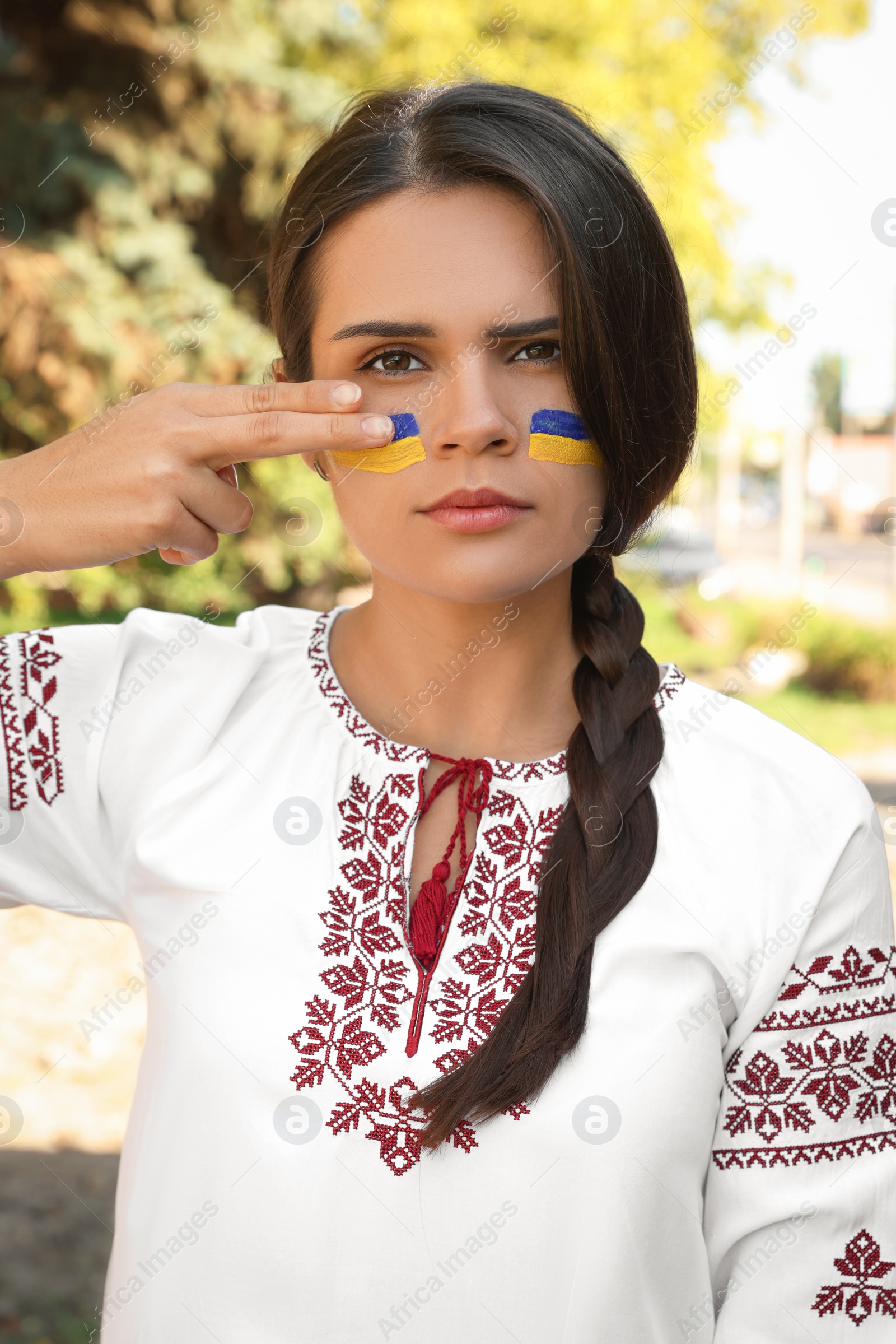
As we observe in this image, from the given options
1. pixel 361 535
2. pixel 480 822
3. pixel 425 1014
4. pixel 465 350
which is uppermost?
pixel 465 350

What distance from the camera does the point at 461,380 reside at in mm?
1577

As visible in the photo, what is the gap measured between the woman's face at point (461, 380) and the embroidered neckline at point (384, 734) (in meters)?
0.27

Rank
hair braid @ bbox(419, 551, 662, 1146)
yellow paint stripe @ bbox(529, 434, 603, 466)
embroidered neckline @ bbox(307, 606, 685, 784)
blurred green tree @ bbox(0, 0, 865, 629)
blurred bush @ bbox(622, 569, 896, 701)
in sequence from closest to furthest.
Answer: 1. hair braid @ bbox(419, 551, 662, 1146)
2. yellow paint stripe @ bbox(529, 434, 603, 466)
3. embroidered neckline @ bbox(307, 606, 685, 784)
4. blurred green tree @ bbox(0, 0, 865, 629)
5. blurred bush @ bbox(622, 569, 896, 701)

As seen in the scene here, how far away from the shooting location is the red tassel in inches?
63.7

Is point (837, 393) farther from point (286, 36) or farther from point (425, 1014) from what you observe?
point (425, 1014)

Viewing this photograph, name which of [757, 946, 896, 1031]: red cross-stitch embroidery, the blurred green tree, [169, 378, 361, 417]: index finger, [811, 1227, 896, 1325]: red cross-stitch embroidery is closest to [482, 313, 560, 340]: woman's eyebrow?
[169, 378, 361, 417]: index finger

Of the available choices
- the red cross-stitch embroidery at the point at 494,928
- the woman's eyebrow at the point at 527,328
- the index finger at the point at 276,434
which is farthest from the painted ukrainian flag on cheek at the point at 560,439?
the red cross-stitch embroidery at the point at 494,928

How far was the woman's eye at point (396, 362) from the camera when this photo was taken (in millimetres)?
1643

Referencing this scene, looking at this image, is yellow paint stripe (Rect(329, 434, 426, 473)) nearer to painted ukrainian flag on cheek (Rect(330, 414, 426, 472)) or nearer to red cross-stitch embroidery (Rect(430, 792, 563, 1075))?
painted ukrainian flag on cheek (Rect(330, 414, 426, 472))

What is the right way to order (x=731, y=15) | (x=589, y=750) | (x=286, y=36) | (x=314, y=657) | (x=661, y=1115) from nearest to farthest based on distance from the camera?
1. (x=661, y=1115)
2. (x=589, y=750)
3. (x=314, y=657)
4. (x=286, y=36)
5. (x=731, y=15)

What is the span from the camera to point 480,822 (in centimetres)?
173

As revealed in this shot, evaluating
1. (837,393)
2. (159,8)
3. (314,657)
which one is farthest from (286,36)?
(837,393)

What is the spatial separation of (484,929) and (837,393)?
50.9 m

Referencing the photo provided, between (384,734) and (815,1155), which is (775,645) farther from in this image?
(815,1155)
